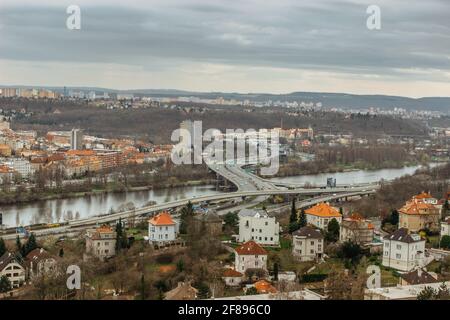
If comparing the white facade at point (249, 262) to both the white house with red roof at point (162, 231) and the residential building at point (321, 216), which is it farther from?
the residential building at point (321, 216)

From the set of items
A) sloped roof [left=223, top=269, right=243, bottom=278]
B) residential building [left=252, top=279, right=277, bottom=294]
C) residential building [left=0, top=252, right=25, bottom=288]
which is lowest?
residential building [left=0, top=252, right=25, bottom=288]

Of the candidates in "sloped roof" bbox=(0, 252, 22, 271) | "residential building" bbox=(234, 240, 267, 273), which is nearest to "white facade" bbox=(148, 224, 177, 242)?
"residential building" bbox=(234, 240, 267, 273)

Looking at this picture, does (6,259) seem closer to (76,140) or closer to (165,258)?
(165,258)

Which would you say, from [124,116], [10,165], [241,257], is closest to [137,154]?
[10,165]

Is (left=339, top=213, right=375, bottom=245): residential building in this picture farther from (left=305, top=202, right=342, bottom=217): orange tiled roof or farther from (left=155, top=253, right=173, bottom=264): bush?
(left=155, top=253, right=173, bottom=264): bush
